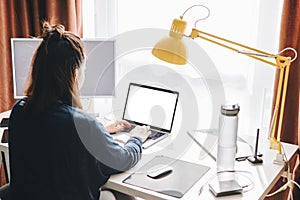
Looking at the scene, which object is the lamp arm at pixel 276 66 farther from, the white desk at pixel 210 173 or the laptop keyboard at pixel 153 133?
the laptop keyboard at pixel 153 133

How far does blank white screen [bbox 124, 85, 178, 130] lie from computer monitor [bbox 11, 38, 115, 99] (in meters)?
0.17

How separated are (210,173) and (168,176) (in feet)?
0.57

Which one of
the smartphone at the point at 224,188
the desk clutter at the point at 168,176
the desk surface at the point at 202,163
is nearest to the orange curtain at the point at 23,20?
the desk surface at the point at 202,163

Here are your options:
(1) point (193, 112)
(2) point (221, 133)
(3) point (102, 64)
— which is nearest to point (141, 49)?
(3) point (102, 64)

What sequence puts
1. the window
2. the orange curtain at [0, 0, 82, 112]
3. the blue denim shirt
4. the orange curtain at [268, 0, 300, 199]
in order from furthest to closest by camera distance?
the orange curtain at [0, 0, 82, 112] < the window < the orange curtain at [268, 0, 300, 199] < the blue denim shirt

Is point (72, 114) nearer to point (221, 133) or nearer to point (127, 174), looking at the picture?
point (127, 174)

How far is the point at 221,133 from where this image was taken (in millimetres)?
1726

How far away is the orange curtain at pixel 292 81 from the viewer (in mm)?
1848

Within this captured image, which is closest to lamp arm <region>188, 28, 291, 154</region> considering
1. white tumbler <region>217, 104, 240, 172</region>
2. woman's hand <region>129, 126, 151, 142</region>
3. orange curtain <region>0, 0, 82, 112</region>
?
white tumbler <region>217, 104, 240, 172</region>

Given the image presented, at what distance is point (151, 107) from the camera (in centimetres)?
205

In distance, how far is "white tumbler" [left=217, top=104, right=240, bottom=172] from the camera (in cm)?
167

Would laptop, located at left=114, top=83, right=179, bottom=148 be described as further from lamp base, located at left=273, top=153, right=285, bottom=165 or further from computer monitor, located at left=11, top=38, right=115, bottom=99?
lamp base, located at left=273, top=153, right=285, bottom=165

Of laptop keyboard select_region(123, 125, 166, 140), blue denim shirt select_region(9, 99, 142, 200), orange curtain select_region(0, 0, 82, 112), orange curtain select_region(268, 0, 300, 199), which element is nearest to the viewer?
blue denim shirt select_region(9, 99, 142, 200)

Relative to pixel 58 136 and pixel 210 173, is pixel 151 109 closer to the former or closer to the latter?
pixel 210 173
